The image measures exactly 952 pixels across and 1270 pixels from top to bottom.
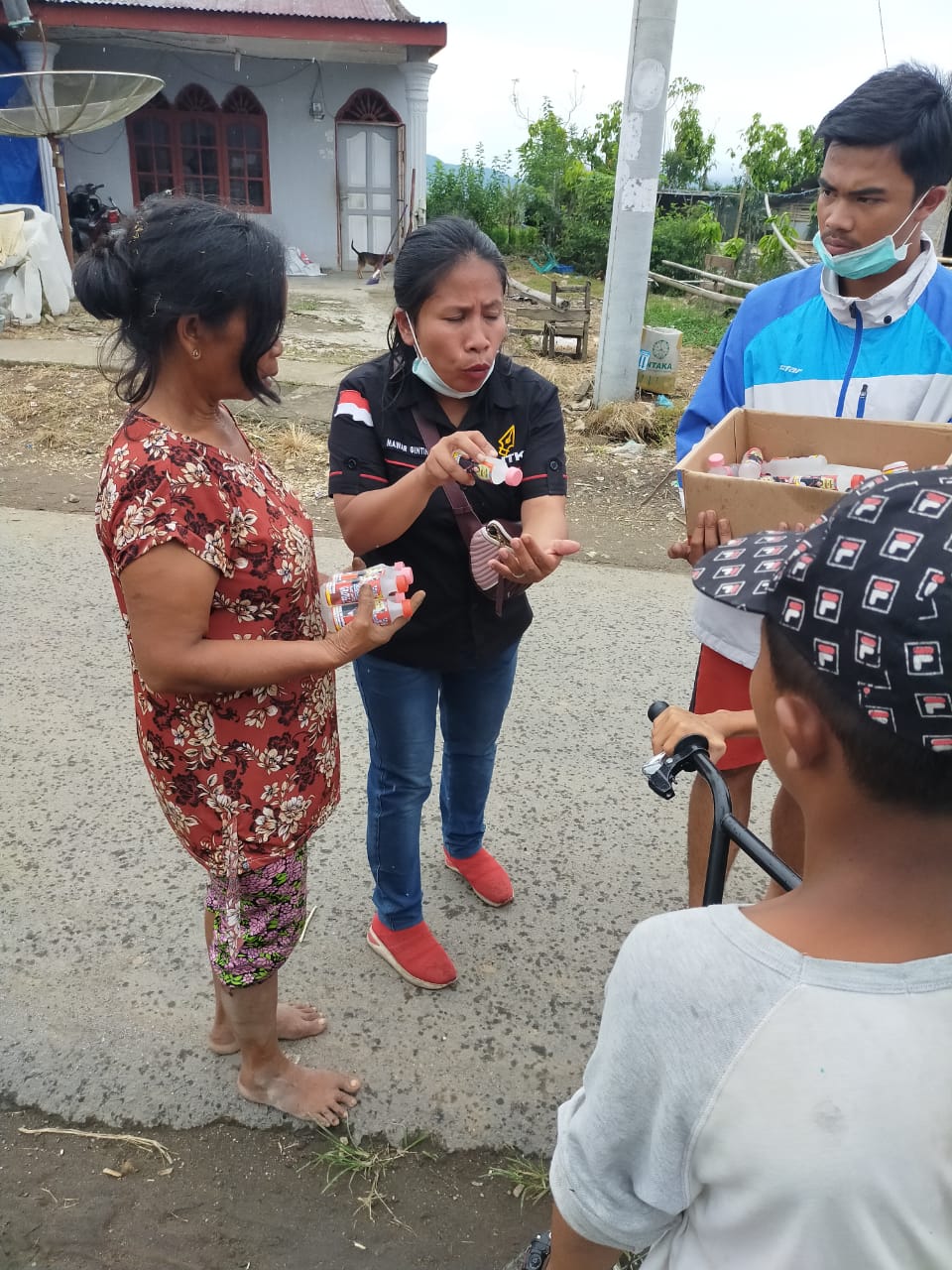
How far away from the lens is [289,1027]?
234cm

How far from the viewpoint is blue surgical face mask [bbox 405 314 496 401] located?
6.85 ft

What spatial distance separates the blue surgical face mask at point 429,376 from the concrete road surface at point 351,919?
4.97ft

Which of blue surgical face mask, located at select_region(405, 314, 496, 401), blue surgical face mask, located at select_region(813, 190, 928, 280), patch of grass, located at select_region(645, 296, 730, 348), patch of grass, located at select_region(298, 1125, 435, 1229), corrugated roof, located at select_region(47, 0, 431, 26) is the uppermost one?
corrugated roof, located at select_region(47, 0, 431, 26)

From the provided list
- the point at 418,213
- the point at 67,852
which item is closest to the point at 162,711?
the point at 67,852

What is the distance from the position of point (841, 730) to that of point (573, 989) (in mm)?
1884

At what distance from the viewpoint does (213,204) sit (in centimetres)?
166

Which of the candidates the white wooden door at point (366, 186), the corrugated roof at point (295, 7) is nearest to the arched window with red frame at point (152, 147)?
the corrugated roof at point (295, 7)

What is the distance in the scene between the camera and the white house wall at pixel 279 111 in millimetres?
14992

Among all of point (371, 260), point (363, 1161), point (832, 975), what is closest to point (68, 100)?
point (371, 260)

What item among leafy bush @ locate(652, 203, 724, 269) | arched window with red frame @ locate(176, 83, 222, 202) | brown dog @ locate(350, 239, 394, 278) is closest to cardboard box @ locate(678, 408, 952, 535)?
brown dog @ locate(350, 239, 394, 278)

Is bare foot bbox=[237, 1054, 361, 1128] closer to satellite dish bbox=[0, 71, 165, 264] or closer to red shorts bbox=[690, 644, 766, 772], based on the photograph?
red shorts bbox=[690, 644, 766, 772]

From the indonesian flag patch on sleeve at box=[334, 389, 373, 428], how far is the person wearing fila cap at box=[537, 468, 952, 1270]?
1.33 m

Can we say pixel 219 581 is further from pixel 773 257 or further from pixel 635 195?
pixel 773 257

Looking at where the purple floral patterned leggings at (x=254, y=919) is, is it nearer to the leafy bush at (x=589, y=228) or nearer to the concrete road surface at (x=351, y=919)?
the concrete road surface at (x=351, y=919)
